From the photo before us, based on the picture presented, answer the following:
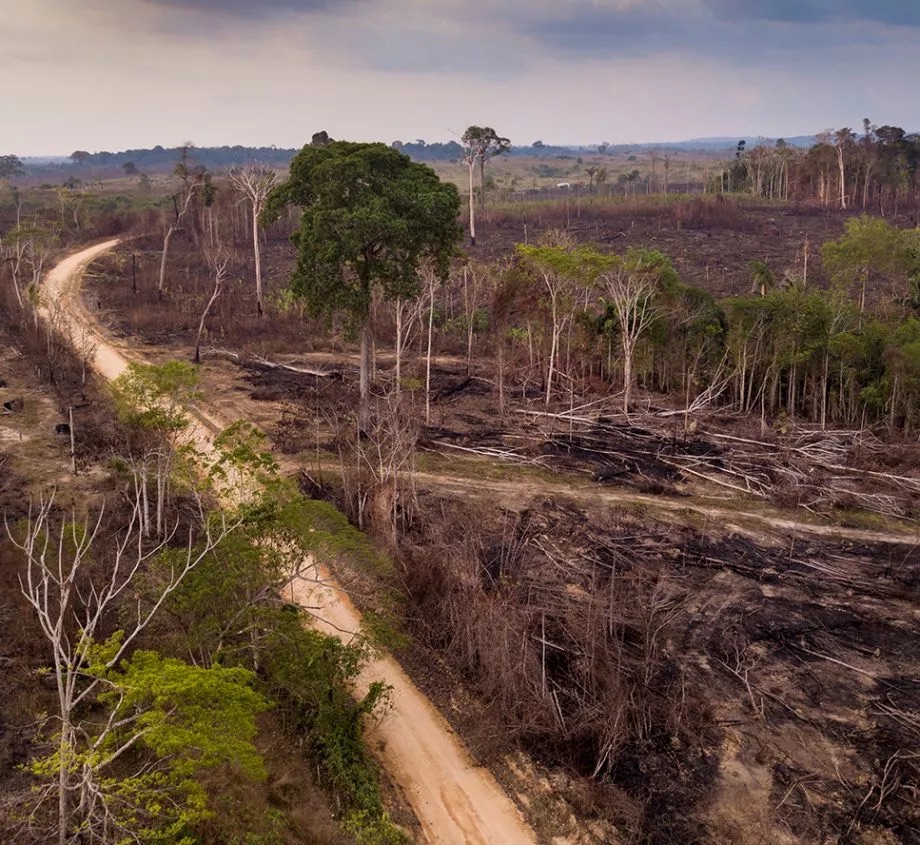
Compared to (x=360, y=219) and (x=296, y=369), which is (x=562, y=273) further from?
(x=296, y=369)

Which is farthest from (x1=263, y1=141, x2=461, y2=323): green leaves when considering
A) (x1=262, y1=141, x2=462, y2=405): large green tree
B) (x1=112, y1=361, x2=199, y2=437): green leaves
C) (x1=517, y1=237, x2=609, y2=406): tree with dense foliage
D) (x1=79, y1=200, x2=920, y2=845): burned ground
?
(x1=112, y1=361, x2=199, y2=437): green leaves

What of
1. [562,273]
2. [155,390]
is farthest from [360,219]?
[562,273]

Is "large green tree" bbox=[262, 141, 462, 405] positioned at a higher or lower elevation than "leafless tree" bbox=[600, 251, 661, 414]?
higher

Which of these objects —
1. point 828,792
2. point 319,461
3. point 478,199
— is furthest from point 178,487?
point 478,199

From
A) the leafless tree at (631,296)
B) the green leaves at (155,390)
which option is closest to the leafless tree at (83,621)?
the green leaves at (155,390)

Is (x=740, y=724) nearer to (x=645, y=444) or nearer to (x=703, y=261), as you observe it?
(x=645, y=444)

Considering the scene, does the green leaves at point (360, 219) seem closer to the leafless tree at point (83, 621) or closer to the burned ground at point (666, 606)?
the burned ground at point (666, 606)

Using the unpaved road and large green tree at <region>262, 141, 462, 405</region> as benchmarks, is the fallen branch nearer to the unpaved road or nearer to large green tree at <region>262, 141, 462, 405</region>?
large green tree at <region>262, 141, 462, 405</region>
